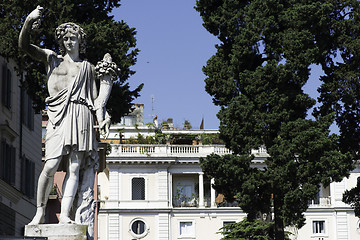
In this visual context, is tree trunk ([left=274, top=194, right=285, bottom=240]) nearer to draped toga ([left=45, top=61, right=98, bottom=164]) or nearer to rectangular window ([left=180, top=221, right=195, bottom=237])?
draped toga ([left=45, top=61, right=98, bottom=164])

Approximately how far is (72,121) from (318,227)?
62773 mm

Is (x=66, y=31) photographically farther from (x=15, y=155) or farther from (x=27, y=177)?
(x=27, y=177)

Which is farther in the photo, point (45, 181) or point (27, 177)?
point (27, 177)

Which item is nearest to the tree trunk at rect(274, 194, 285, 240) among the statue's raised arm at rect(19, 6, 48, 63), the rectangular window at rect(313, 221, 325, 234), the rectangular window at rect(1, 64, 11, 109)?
the rectangular window at rect(1, 64, 11, 109)

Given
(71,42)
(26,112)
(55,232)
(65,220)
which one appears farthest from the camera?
(26,112)

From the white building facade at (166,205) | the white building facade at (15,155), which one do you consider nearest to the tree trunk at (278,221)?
the white building facade at (15,155)

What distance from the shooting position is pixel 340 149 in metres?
31.4

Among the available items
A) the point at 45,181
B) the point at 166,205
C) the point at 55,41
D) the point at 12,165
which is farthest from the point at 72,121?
the point at 166,205

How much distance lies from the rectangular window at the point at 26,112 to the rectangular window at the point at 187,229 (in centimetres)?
3570

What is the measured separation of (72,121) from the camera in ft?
34.3

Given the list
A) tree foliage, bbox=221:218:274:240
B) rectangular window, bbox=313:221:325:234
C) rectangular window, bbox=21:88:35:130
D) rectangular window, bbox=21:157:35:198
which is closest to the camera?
rectangular window, bbox=21:157:35:198

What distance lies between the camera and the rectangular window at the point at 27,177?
1321 inches

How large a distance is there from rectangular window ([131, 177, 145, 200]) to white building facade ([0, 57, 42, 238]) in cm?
3368

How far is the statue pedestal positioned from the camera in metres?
9.91
